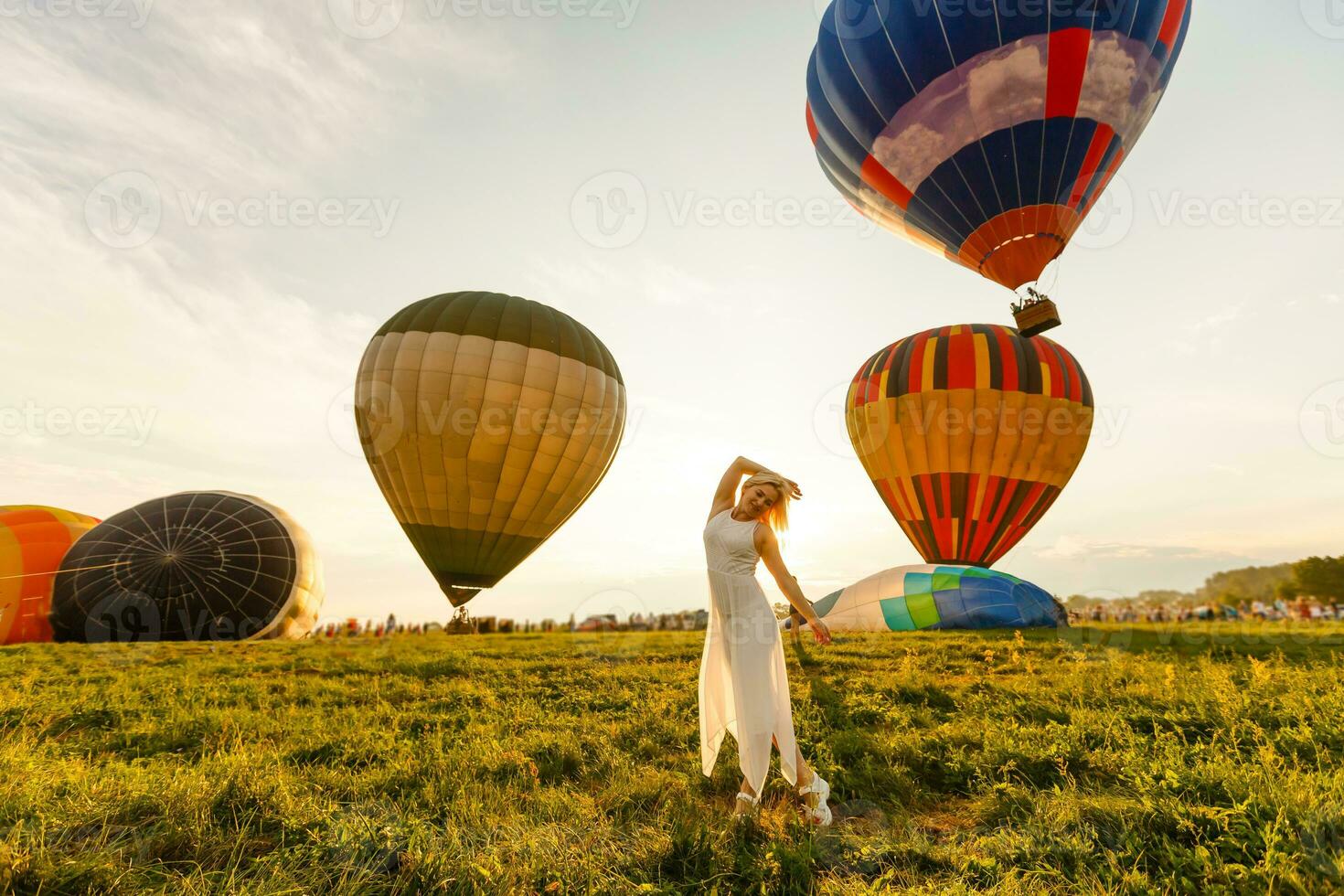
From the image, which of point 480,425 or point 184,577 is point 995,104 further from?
point 184,577

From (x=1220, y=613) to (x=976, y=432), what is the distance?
7840mm

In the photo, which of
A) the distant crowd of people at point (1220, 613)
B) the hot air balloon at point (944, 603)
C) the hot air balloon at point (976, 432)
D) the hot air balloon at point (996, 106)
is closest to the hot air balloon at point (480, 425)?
the hot air balloon at point (944, 603)

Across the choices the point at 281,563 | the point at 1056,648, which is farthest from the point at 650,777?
the point at 281,563

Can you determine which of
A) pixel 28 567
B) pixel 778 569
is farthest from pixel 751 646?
pixel 28 567

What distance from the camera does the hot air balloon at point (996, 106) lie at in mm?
14516

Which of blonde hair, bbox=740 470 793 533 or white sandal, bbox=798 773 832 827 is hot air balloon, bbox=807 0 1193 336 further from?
white sandal, bbox=798 773 832 827

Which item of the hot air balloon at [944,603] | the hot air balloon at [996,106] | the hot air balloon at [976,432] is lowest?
the hot air balloon at [944,603]

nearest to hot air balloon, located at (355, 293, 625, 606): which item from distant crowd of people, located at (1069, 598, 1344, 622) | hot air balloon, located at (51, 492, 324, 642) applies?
hot air balloon, located at (51, 492, 324, 642)

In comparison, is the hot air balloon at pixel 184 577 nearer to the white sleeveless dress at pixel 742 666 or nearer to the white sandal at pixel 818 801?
the white sleeveless dress at pixel 742 666

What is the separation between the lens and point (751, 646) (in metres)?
4.06

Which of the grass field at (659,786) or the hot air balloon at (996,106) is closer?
the grass field at (659,786)

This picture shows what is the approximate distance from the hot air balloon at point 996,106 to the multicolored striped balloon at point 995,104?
0.03m

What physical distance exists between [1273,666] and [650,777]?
7899mm

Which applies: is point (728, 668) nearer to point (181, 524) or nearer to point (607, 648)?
point (607, 648)
